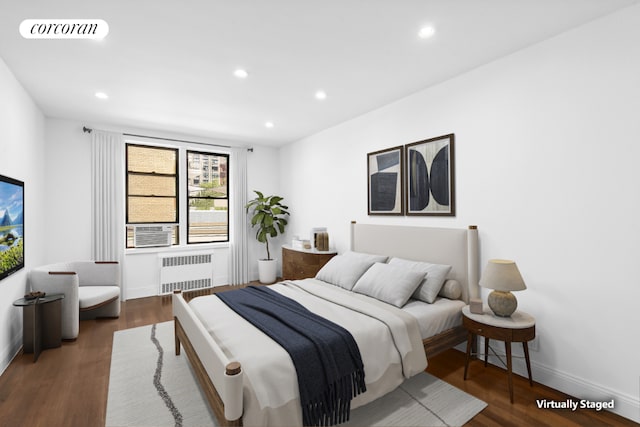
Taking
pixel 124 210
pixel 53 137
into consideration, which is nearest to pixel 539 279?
pixel 124 210

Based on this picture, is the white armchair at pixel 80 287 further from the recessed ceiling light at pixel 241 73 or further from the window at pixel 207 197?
the recessed ceiling light at pixel 241 73

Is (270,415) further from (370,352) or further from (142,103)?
(142,103)

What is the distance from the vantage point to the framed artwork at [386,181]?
12.1 ft

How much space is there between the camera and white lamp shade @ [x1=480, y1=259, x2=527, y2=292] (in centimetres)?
230

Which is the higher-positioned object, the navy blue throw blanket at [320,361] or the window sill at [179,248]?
the window sill at [179,248]

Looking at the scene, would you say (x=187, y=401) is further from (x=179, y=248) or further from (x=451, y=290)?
(x=179, y=248)

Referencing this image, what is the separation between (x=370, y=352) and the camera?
2.06 metres

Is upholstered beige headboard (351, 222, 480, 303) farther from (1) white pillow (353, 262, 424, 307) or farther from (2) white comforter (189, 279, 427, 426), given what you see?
(2) white comforter (189, 279, 427, 426)

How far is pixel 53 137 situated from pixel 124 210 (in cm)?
137

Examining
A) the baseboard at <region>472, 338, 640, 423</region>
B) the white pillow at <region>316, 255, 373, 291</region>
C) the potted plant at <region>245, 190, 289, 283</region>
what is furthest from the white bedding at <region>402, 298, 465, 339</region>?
the potted plant at <region>245, 190, 289, 283</region>

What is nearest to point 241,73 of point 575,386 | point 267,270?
point 267,270

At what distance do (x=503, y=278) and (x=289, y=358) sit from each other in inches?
68.5

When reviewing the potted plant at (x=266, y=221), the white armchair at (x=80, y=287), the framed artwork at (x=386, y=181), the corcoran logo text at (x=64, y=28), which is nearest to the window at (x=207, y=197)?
the potted plant at (x=266, y=221)

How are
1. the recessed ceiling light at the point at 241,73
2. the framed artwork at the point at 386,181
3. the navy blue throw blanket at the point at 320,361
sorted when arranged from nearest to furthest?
the navy blue throw blanket at the point at 320,361, the recessed ceiling light at the point at 241,73, the framed artwork at the point at 386,181
